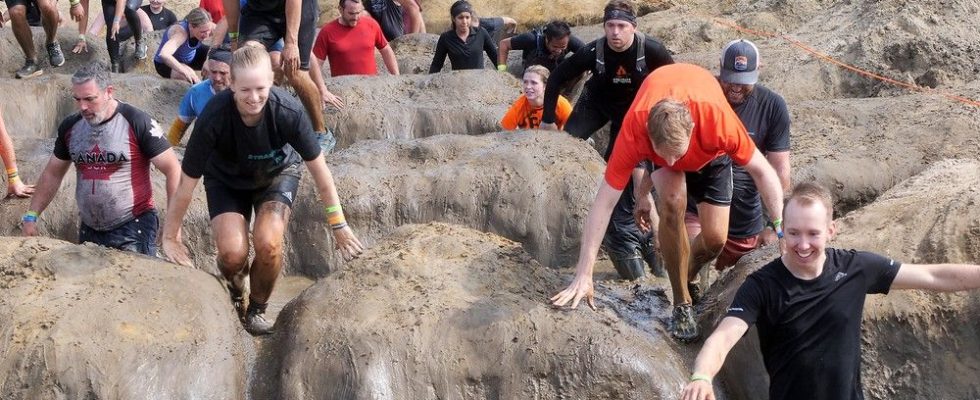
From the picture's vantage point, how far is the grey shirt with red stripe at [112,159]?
272 inches

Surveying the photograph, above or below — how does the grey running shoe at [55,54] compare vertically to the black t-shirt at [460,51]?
below

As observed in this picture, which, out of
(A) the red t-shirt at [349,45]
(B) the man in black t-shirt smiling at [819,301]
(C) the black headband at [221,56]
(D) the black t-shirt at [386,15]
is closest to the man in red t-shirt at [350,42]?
(A) the red t-shirt at [349,45]

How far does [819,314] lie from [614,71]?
399 centimetres

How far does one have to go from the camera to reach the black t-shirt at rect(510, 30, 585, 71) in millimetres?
11195

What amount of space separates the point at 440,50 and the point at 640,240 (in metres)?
4.87

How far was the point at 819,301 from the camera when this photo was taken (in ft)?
15.1

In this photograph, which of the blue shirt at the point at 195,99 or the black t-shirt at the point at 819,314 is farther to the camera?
the blue shirt at the point at 195,99

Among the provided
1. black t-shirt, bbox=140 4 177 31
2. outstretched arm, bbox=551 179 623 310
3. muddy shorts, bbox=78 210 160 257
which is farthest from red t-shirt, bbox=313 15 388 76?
outstretched arm, bbox=551 179 623 310

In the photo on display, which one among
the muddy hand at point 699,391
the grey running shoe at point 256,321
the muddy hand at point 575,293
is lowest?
the grey running shoe at point 256,321

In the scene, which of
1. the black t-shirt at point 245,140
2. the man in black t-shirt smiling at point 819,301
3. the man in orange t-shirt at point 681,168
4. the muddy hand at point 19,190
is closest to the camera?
the man in black t-shirt smiling at point 819,301

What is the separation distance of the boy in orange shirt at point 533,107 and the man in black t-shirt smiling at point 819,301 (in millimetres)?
4923

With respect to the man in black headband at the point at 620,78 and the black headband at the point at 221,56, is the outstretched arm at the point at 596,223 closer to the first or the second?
the man in black headband at the point at 620,78

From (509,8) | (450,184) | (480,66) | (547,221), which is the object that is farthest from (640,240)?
(509,8)

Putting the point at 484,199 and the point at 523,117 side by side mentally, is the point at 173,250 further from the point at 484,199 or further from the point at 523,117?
the point at 523,117
